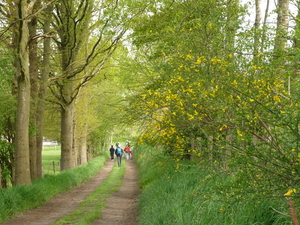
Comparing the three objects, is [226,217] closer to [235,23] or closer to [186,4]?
[235,23]

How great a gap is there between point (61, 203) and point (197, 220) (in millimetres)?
7311

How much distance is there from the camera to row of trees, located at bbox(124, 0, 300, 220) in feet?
12.0

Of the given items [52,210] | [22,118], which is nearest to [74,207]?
[52,210]

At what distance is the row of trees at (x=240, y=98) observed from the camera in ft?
12.0

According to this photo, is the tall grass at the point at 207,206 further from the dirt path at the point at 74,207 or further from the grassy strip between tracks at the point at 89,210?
the grassy strip between tracks at the point at 89,210

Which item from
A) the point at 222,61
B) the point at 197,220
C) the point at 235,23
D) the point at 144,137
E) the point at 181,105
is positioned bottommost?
the point at 197,220

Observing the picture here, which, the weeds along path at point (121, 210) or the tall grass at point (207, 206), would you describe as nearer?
the tall grass at point (207, 206)

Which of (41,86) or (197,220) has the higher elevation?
(41,86)

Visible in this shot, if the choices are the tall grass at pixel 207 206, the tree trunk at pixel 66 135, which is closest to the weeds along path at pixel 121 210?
the tall grass at pixel 207 206

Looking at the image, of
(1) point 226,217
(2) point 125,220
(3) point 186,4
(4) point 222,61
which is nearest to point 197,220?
(1) point 226,217

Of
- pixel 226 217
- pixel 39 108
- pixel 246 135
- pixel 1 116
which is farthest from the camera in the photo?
pixel 39 108

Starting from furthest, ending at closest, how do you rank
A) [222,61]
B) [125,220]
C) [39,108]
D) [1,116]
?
[39,108]
[1,116]
[125,220]
[222,61]

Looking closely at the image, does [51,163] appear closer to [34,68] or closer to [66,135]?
[66,135]

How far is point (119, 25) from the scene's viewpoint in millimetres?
12430
